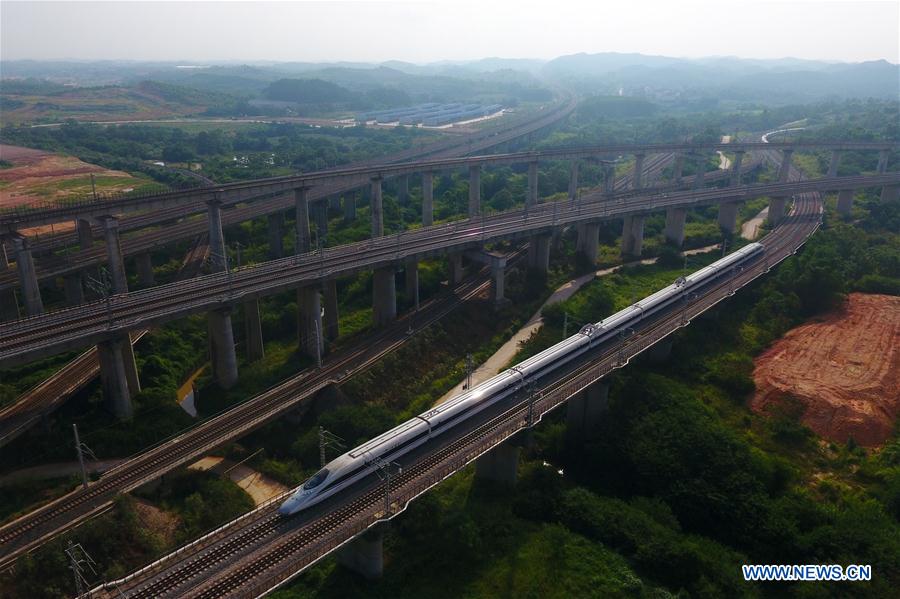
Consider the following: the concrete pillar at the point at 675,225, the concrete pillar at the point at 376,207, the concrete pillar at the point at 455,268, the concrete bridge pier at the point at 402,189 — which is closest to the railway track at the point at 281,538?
the concrete pillar at the point at 455,268

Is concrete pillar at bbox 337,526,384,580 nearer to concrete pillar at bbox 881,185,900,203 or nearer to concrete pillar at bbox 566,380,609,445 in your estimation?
concrete pillar at bbox 566,380,609,445

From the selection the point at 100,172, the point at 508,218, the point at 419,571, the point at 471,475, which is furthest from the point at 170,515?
the point at 100,172

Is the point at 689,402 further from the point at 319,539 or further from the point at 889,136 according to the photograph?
the point at 889,136

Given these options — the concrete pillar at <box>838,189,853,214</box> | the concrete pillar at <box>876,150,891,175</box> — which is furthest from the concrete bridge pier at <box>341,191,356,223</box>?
the concrete pillar at <box>876,150,891,175</box>

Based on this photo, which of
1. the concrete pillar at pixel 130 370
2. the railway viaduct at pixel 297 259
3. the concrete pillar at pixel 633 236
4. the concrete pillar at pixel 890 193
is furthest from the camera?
the concrete pillar at pixel 890 193

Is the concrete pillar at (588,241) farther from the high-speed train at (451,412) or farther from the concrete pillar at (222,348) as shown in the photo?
the concrete pillar at (222,348)
